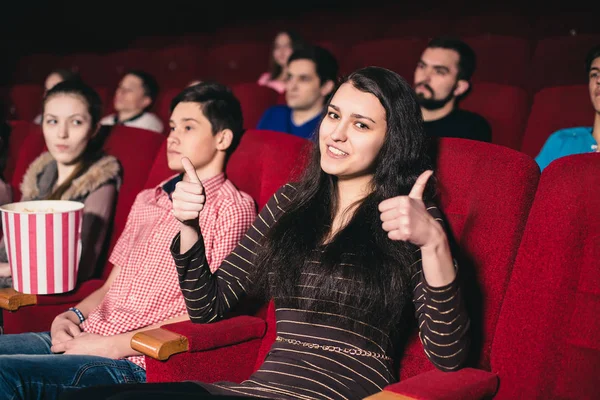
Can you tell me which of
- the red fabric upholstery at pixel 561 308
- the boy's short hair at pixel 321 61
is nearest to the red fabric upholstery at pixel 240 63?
the boy's short hair at pixel 321 61

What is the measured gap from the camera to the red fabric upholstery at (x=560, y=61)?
192 centimetres

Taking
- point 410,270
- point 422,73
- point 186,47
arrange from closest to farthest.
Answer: point 410,270 < point 422,73 < point 186,47

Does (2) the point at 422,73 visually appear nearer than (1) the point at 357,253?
No

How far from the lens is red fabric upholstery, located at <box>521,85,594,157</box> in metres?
1.49

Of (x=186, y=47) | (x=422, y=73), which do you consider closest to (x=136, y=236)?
(x=422, y=73)

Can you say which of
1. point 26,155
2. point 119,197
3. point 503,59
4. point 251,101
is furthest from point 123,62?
point 119,197

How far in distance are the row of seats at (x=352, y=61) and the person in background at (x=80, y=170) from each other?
110 centimetres

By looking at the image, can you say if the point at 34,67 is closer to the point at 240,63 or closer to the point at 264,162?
the point at 240,63

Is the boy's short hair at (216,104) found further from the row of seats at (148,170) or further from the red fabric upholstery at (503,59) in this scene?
the red fabric upholstery at (503,59)

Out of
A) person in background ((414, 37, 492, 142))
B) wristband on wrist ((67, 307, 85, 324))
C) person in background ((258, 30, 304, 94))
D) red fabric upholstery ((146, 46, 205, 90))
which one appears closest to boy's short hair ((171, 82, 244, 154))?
wristband on wrist ((67, 307, 85, 324))

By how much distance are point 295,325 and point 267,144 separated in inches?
14.7

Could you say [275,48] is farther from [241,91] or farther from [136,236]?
[136,236]

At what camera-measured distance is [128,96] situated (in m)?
2.28

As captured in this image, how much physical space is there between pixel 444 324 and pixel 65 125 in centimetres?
92
